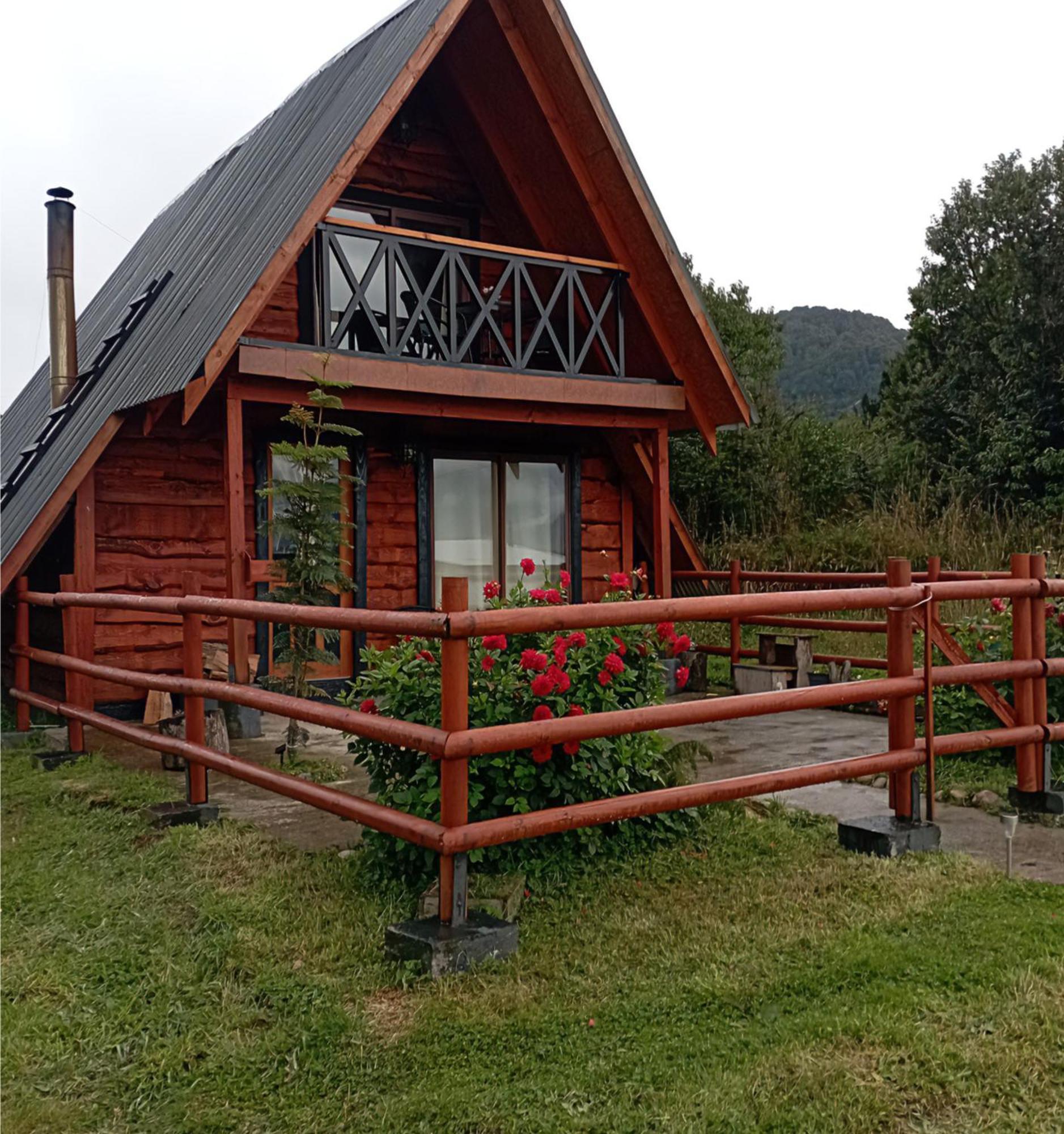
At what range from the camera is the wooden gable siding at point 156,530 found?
401 inches

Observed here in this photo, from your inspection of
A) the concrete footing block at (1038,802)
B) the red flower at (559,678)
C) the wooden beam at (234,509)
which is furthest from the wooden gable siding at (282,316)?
the concrete footing block at (1038,802)

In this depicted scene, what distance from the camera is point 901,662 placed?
5.34 metres

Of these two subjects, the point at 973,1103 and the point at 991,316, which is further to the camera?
the point at 991,316

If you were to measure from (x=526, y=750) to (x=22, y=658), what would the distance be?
572 centimetres

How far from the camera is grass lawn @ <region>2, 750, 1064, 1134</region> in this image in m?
3.17

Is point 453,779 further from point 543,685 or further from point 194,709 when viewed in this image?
point 194,709

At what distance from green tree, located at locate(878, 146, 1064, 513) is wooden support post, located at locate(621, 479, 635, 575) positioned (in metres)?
10.6

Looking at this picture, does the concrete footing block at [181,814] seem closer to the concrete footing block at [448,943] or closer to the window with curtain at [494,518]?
the concrete footing block at [448,943]

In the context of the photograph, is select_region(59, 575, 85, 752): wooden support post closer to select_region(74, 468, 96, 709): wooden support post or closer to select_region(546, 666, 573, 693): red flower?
select_region(74, 468, 96, 709): wooden support post

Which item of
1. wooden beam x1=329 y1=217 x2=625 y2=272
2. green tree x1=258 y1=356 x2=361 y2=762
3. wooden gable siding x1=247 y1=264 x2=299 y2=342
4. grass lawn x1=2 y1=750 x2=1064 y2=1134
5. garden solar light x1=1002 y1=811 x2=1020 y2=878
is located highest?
wooden beam x1=329 y1=217 x2=625 y2=272

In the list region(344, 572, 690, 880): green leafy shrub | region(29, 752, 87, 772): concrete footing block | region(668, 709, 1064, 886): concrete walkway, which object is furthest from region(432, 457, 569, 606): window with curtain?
region(344, 572, 690, 880): green leafy shrub

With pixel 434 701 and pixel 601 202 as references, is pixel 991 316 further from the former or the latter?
pixel 434 701

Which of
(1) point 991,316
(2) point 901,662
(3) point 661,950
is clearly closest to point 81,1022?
(3) point 661,950

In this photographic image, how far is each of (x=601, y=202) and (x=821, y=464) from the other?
12.9 meters
